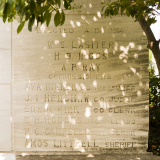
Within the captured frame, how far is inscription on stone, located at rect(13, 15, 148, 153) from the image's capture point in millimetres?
3965

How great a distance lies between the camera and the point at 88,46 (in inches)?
157

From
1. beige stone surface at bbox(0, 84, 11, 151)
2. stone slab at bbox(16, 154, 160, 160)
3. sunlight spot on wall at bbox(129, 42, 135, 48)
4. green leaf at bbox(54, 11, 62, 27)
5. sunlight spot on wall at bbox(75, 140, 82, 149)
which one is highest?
sunlight spot on wall at bbox(129, 42, 135, 48)

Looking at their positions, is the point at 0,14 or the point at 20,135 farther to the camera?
the point at 20,135

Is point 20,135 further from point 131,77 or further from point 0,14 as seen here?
point 0,14

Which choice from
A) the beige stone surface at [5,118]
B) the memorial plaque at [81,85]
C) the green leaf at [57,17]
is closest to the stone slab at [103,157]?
the memorial plaque at [81,85]

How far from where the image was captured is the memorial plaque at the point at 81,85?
396 cm

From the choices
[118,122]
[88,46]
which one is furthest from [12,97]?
[118,122]

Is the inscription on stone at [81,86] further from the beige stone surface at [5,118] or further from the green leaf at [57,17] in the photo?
Result: the green leaf at [57,17]

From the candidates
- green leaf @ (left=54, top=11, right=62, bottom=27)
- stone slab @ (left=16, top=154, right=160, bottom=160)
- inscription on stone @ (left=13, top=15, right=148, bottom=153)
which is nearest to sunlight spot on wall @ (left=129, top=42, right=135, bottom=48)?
inscription on stone @ (left=13, top=15, right=148, bottom=153)

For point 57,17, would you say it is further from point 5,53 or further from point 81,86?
point 5,53

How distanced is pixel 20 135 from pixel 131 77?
257 centimetres

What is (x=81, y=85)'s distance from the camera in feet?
13.1

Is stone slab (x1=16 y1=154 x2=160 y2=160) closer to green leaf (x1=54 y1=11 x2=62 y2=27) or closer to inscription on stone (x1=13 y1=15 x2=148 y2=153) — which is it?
inscription on stone (x1=13 y1=15 x2=148 y2=153)

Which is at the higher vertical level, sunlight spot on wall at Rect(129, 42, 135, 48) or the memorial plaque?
sunlight spot on wall at Rect(129, 42, 135, 48)
